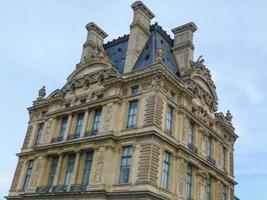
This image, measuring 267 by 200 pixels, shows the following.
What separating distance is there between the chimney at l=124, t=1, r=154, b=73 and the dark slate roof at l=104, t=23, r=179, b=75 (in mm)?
450

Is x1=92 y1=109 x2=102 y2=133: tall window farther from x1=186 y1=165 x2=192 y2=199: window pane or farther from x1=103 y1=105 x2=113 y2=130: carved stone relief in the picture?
x1=186 y1=165 x2=192 y2=199: window pane

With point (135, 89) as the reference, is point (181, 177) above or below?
below

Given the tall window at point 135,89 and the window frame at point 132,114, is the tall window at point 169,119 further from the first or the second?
the tall window at point 135,89

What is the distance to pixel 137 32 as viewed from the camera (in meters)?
34.8

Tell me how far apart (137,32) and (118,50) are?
3.87 metres

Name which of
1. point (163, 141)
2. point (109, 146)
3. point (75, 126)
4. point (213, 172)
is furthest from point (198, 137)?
point (75, 126)

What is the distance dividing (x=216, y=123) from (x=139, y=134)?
1183 centimetres

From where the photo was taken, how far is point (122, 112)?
30094 millimetres

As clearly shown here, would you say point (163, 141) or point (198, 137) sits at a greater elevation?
point (198, 137)

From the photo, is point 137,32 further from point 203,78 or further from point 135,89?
point 203,78

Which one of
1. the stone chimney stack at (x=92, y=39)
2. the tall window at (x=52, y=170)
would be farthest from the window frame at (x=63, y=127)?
the stone chimney stack at (x=92, y=39)

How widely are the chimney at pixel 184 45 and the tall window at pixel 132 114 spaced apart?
6.87 m

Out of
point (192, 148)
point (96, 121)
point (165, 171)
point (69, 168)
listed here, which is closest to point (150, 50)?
point (96, 121)

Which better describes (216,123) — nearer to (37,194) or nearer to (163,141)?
(163,141)
